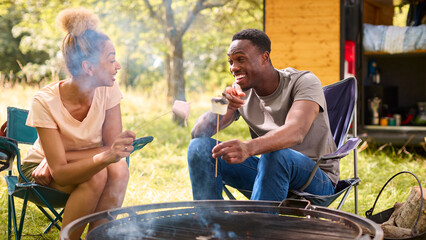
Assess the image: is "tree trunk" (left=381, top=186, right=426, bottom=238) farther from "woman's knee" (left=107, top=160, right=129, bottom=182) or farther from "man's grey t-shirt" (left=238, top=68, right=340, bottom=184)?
"woman's knee" (left=107, top=160, right=129, bottom=182)

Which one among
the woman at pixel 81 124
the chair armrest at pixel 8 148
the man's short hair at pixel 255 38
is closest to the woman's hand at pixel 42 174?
the woman at pixel 81 124

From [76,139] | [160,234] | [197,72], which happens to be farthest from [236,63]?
[197,72]

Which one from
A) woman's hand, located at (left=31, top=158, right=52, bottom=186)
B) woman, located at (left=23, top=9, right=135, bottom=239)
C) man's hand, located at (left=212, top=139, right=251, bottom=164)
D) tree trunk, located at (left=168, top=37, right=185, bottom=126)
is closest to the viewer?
man's hand, located at (left=212, top=139, right=251, bottom=164)

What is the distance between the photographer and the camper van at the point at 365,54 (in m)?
5.31

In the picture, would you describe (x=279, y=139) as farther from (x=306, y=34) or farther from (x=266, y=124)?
(x=306, y=34)

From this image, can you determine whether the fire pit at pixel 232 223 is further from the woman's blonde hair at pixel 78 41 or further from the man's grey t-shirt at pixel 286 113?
the woman's blonde hair at pixel 78 41

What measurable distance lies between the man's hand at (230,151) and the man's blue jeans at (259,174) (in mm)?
264

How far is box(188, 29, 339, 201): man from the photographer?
81.8 inches

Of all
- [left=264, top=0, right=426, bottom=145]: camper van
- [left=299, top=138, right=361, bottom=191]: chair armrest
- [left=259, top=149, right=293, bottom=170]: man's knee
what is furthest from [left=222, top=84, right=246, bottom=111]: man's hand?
[left=264, top=0, right=426, bottom=145]: camper van

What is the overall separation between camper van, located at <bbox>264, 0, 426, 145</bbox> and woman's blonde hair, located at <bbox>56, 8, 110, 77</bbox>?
387 cm

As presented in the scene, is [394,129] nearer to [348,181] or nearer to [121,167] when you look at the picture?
[348,181]

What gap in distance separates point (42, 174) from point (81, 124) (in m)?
0.27

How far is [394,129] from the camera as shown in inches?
208

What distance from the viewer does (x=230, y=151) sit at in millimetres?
1737
